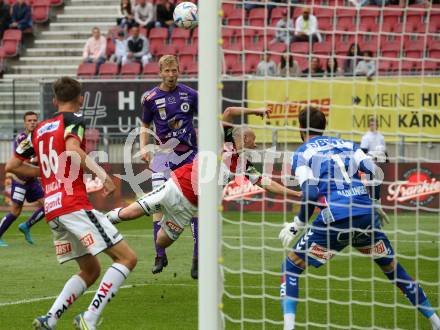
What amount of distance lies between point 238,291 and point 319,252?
243 centimetres

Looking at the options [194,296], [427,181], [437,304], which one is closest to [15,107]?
[427,181]

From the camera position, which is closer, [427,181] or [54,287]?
[54,287]

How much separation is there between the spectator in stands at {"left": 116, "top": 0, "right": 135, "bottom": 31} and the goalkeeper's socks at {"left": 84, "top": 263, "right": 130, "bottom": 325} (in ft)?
57.4

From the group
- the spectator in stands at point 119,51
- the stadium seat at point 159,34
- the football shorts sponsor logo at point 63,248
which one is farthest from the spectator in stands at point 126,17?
the football shorts sponsor logo at point 63,248

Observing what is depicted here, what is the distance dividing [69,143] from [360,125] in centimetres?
1249

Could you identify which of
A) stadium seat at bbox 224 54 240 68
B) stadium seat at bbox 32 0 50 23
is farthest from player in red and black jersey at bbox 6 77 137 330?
stadium seat at bbox 32 0 50 23

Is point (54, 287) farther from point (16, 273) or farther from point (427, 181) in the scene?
point (427, 181)

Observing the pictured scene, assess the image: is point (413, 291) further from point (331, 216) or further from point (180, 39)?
point (180, 39)

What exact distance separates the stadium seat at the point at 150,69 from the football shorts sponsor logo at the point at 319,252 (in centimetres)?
1511

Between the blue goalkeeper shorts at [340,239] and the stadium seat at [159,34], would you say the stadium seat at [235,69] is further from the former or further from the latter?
the blue goalkeeper shorts at [340,239]

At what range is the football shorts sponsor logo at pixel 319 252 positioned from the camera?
7.70 metres

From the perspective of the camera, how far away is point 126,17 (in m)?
24.5

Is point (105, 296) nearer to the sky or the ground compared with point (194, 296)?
nearer to the sky

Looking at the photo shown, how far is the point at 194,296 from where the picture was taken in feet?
32.6
